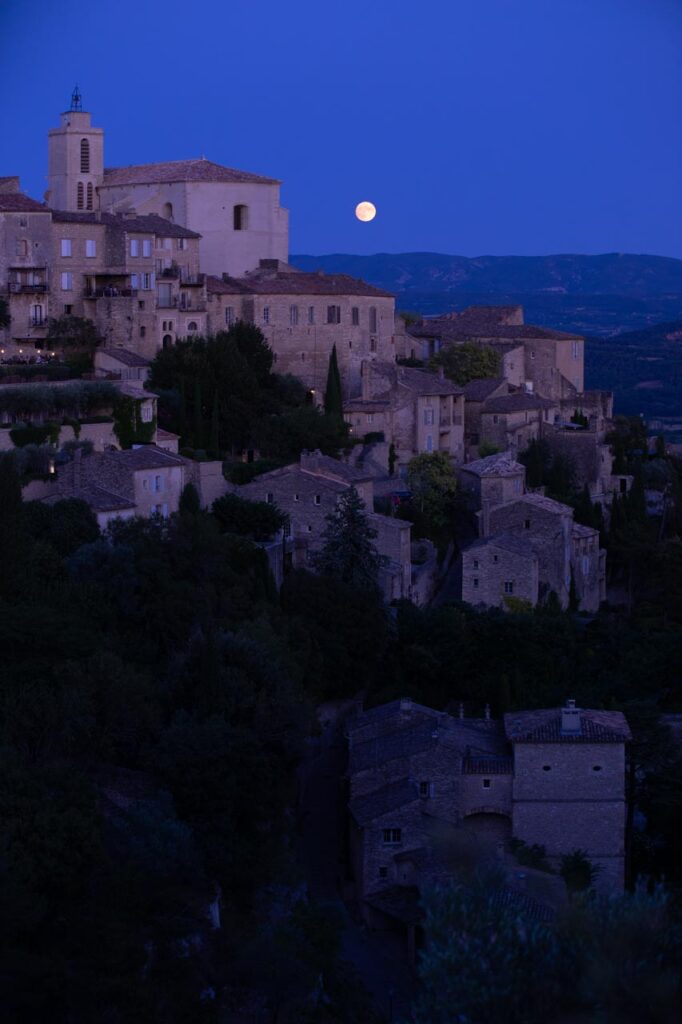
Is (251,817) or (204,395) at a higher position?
(204,395)

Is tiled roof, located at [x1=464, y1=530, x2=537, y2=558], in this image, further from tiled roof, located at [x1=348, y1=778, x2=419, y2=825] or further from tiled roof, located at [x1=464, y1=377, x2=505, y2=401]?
tiled roof, located at [x1=348, y1=778, x2=419, y2=825]

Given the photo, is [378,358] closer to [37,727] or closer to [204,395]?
[204,395]

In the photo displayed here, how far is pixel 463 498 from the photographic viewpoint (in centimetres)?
4169

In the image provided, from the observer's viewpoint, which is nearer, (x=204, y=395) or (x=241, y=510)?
(x=241, y=510)

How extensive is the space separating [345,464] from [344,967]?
17.7 metres

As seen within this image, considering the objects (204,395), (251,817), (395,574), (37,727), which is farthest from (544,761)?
(204,395)

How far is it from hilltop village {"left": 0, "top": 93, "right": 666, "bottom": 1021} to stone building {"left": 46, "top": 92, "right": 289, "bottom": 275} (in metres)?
0.07

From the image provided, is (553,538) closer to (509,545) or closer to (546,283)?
(509,545)

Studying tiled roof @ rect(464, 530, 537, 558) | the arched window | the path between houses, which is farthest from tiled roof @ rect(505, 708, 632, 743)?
the arched window

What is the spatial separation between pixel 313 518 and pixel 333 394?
6481 millimetres

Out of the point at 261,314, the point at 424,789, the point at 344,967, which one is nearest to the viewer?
the point at 344,967

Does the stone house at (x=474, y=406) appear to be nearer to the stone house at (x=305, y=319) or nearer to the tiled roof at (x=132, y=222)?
the stone house at (x=305, y=319)

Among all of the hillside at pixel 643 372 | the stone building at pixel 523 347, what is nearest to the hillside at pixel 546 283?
the hillside at pixel 643 372

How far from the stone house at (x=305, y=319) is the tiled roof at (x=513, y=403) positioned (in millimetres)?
3384
